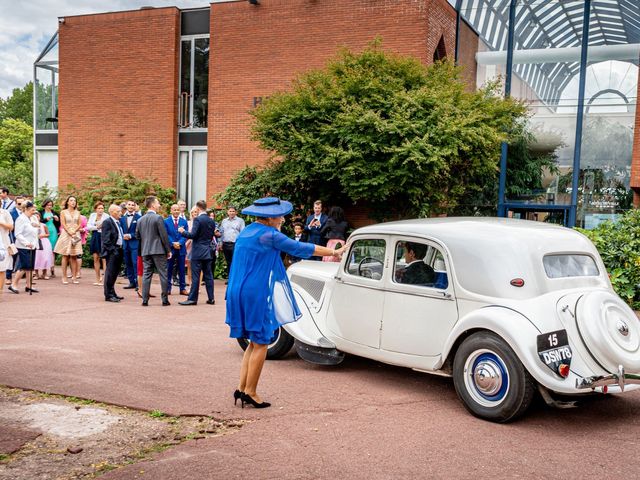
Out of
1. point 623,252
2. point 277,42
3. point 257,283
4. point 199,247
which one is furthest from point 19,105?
point 257,283

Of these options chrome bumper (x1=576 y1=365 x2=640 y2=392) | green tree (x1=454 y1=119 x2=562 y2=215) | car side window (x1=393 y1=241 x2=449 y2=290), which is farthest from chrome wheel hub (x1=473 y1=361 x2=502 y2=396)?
green tree (x1=454 y1=119 x2=562 y2=215)

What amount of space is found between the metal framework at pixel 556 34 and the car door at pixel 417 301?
38.1 feet

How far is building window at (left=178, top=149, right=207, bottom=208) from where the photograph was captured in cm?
2030

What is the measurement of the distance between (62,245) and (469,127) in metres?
9.39

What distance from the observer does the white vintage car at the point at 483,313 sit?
4.88 metres

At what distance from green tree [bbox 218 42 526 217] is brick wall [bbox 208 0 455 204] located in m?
2.54

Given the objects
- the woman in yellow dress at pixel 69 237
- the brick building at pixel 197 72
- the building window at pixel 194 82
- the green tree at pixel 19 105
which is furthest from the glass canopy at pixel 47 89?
the green tree at pixel 19 105

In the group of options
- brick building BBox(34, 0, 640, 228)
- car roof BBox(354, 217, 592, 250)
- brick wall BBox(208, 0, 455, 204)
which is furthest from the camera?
brick building BBox(34, 0, 640, 228)

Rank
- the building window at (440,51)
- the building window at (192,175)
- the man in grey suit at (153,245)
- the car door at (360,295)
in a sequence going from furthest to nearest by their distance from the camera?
1. the building window at (192,175)
2. the building window at (440,51)
3. the man in grey suit at (153,245)
4. the car door at (360,295)

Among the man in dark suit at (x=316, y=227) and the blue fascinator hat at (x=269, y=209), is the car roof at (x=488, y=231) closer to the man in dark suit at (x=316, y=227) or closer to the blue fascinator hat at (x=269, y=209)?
the blue fascinator hat at (x=269, y=209)

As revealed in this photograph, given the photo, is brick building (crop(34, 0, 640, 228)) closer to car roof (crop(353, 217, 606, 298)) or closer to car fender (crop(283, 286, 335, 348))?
car fender (crop(283, 286, 335, 348))

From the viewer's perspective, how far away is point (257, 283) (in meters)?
5.27

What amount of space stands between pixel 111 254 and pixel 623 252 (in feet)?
30.9

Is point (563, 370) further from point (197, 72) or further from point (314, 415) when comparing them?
point (197, 72)
